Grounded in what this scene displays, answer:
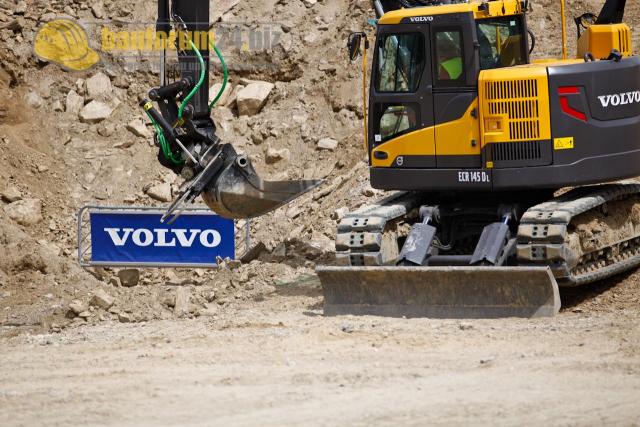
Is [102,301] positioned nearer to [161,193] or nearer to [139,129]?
[161,193]

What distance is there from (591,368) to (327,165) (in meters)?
8.42

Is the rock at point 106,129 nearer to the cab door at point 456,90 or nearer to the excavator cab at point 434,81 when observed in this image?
the excavator cab at point 434,81

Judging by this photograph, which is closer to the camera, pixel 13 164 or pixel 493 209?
pixel 493 209

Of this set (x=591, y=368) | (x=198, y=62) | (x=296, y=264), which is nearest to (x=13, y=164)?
(x=296, y=264)

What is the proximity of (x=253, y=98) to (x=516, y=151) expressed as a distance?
7.24 metres

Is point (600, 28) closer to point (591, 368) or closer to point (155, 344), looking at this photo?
point (591, 368)

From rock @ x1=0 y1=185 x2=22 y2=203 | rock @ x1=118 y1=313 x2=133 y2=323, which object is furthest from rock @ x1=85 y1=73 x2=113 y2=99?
rock @ x1=118 y1=313 x2=133 y2=323

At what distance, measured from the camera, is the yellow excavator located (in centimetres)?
1050

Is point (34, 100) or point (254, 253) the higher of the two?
point (34, 100)

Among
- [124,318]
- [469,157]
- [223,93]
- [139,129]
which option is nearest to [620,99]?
[469,157]

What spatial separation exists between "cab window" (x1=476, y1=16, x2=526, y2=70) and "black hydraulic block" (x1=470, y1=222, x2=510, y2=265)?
151cm

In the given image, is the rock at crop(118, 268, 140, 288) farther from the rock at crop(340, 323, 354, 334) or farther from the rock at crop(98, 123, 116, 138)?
the rock at crop(340, 323, 354, 334)

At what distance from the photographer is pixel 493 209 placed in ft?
38.0

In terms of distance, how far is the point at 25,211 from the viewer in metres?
16.5
